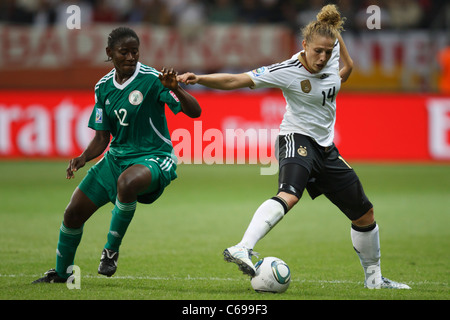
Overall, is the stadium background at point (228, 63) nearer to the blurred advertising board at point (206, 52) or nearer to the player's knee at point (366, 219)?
the blurred advertising board at point (206, 52)

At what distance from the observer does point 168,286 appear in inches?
234

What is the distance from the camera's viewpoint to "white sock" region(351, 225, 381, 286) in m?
6.14

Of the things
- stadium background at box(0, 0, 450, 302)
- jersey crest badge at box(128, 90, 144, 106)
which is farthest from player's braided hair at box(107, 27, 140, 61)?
stadium background at box(0, 0, 450, 302)

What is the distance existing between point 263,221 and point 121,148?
57.6 inches

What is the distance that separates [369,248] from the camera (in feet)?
20.2

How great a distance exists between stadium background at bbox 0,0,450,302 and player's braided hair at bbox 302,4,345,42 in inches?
125

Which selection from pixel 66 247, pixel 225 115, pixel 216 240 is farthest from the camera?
pixel 225 115

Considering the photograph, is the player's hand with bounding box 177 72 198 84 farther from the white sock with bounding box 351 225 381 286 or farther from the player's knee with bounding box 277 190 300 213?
the white sock with bounding box 351 225 381 286

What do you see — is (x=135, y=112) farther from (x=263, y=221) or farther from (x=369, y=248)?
(x=369, y=248)

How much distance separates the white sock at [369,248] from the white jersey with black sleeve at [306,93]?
0.84 meters

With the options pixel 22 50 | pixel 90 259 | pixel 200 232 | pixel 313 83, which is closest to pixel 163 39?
pixel 22 50

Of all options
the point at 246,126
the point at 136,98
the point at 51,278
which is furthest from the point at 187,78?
the point at 246,126

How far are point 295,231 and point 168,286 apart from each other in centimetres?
381
